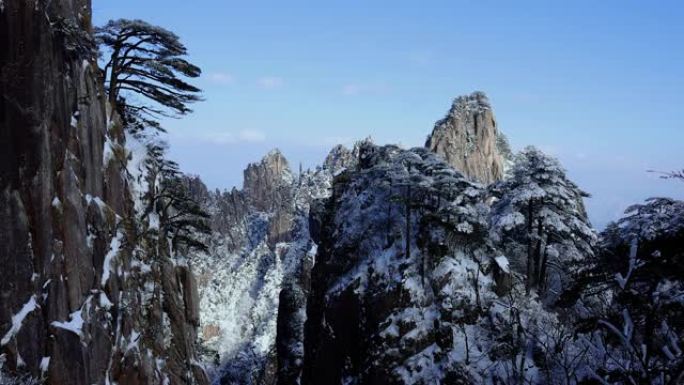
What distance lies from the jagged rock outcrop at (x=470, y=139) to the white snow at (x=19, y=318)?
220 ft

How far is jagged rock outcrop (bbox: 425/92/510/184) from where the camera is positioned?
260ft

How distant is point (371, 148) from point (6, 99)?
24.4m

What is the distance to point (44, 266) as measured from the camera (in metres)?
13.9

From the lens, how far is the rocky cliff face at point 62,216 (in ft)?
42.5

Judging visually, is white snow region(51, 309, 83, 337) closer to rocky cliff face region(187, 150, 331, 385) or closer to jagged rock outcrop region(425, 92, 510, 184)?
rocky cliff face region(187, 150, 331, 385)

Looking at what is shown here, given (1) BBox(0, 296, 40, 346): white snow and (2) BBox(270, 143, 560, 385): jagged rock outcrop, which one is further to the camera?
(2) BBox(270, 143, 560, 385): jagged rock outcrop

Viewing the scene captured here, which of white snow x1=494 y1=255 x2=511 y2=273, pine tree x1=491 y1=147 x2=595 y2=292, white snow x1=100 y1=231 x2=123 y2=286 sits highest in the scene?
pine tree x1=491 y1=147 x2=595 y2=292

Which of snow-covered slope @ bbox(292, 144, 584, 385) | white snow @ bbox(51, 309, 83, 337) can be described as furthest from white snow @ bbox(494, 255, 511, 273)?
white snow @ bbox(51, 309, 83, 337)

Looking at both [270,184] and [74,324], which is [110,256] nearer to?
[74,324]

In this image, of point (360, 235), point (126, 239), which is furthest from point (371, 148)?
point (126, 239)

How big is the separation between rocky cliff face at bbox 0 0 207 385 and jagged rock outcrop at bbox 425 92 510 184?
61972mm

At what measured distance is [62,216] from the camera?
14812 millimetres

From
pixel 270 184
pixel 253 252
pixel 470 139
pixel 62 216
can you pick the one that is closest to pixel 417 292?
pixel 62 216

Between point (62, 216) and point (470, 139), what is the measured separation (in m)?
71.2
